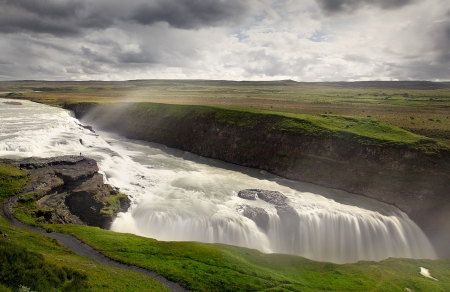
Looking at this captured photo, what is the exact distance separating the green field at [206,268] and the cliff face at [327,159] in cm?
1331

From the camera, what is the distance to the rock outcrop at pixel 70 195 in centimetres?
2947

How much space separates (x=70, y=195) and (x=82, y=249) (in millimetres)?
12105

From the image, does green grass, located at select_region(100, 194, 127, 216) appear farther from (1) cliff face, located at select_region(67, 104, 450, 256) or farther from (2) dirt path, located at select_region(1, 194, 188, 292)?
(1) cliff face, located at select_region(67, 104, 450, 256)

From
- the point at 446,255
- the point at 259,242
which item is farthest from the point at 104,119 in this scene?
the point at 446,255

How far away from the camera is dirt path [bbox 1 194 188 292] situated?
19797 mm

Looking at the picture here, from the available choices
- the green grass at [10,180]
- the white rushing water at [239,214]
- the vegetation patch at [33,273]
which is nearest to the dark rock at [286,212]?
the white rushing water at [239,214]

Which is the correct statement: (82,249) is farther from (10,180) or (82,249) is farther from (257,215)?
(257,215)

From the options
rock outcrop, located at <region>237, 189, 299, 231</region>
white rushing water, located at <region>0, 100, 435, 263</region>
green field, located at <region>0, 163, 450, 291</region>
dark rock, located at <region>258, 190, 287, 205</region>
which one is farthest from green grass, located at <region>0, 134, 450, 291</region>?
dark rock, located at <region>258, 190, 287, 205</region>

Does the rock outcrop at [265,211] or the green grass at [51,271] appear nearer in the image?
the green grass at [51,271]

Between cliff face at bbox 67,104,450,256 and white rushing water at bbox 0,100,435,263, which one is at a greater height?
cliff face at bbox 67,104,450,256

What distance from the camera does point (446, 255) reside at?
109ft

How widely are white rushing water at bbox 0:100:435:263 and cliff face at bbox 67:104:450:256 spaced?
96.0 inches

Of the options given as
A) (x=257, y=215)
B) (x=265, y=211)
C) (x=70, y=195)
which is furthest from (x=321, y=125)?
(x=70, y=195)

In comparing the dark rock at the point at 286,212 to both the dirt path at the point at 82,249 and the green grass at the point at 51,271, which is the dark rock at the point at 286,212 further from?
Answer: the green grass at the point at 51,271
